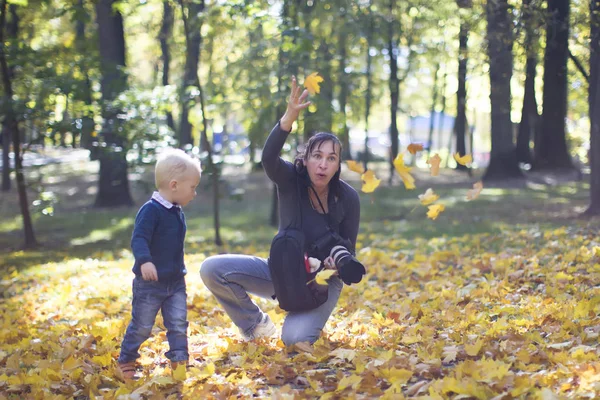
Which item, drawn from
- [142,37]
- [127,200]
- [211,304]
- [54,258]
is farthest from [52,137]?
[142,37]

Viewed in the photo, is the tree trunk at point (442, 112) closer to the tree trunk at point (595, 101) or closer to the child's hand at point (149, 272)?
the tree trunk at point (595, 101)

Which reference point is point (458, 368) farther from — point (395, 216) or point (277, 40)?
point (395, 216)

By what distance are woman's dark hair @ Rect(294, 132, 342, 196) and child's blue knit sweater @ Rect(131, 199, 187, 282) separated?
34.7 inches

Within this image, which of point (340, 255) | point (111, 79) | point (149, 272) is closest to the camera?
point (149, 272)

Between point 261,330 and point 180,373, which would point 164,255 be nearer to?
point 180,373

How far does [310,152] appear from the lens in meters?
4.71

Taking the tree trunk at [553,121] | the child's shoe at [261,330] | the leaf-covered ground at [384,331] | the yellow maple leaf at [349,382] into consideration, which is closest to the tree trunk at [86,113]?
the leaf-covered ground at [384,331]

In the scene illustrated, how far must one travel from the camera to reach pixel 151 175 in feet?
81.3

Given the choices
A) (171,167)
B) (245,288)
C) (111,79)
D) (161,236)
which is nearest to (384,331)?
(245,288)

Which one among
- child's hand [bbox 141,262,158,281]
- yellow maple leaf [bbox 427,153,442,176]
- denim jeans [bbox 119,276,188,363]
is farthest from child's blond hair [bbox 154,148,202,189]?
yellow maple leaf [bbox 427,153,442,176]

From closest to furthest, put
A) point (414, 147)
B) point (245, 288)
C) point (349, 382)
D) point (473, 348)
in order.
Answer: point (349, 382) → point (473, 348) → point (245, 288) → point (414, 147)

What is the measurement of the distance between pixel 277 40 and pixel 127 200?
809 cm

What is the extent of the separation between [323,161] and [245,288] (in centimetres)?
107

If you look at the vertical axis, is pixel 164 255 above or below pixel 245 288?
above
